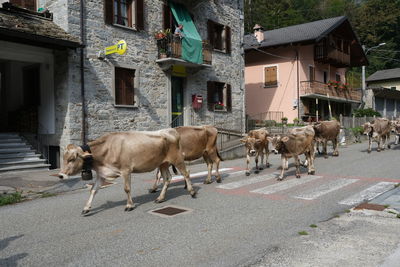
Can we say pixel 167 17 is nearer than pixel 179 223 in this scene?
No

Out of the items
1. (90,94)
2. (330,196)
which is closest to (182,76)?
(90,94)

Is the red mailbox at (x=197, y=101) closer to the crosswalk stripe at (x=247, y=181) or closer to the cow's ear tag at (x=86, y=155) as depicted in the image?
the crosswalk stripe at (x=247, y=181)

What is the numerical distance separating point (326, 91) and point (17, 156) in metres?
25.9

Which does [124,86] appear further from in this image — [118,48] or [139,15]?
[139,15]

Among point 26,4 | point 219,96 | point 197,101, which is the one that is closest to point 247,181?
point 197,101

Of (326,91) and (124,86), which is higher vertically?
(326,91)

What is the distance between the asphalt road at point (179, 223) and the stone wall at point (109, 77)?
222 inches

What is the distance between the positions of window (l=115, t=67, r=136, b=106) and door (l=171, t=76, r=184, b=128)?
296 cm

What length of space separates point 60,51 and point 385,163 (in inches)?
529

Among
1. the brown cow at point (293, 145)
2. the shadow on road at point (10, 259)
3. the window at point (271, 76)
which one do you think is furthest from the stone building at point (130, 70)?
the window at point (271, 76)

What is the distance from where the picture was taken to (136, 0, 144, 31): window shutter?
54.6 feet

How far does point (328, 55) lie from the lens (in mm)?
30719

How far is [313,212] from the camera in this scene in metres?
6.66

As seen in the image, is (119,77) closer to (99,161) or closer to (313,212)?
(99,161)
